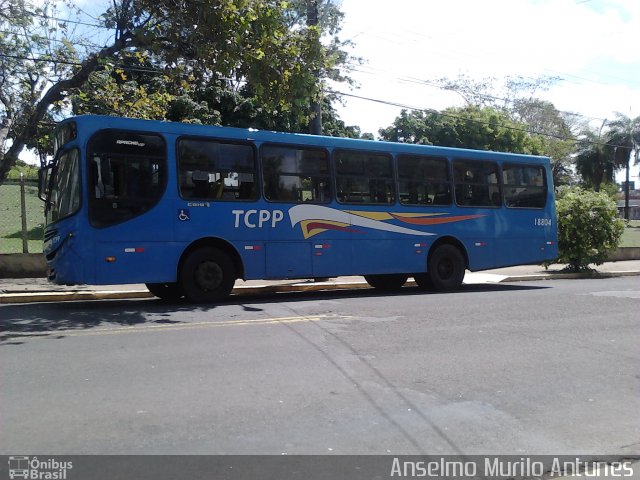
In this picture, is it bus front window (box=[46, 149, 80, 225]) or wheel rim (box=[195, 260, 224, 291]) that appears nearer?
bus front window (box=[46, 149, 80, 225])

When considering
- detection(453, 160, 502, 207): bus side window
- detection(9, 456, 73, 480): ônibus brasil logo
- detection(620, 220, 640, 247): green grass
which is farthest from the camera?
detection(620, 220, 640, 247): green grass

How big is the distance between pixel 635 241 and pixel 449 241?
23.9 metres

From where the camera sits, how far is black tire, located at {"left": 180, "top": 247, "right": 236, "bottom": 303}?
10.7 meters

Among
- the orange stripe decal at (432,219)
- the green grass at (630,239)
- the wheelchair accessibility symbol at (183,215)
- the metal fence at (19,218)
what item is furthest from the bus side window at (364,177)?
the green grass at (630,239)

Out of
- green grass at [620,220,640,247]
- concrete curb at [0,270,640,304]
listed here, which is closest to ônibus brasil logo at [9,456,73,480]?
concrete curb at [0,270,640,304]

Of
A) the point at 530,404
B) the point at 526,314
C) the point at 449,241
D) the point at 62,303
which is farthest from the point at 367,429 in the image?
the point at 449,241

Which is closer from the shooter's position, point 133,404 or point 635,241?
point 133,404

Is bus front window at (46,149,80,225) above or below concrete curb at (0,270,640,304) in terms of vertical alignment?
above

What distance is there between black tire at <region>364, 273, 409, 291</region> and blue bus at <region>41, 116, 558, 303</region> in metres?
0.03

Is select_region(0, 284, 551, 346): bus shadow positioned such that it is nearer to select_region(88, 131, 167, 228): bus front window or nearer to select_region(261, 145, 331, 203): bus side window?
select_region(88, 131, 167, 228): bus front window

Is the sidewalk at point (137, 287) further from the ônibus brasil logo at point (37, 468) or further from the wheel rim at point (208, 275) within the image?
the ônibus brasil logo at point (37, 468)

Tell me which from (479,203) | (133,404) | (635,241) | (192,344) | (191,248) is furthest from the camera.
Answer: (635,241)

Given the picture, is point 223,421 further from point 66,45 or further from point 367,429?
point 66,45

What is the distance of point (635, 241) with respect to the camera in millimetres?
33219
